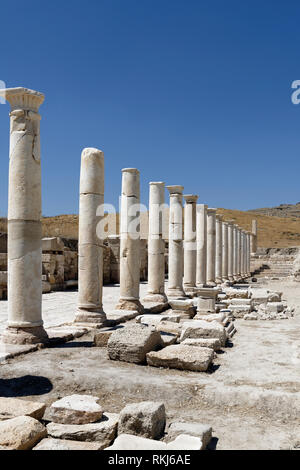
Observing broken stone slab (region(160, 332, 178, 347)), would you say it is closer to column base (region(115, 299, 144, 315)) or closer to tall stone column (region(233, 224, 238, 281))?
column base (region(115, 299, 144, 315))

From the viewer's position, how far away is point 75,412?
480 centimetres

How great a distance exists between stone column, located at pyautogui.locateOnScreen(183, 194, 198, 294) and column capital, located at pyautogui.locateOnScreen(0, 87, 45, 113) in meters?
10.8

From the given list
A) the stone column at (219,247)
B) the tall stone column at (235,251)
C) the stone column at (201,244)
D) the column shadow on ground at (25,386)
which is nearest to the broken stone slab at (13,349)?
the column shadow on ground at (25,386)

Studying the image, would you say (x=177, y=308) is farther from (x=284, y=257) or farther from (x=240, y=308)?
(x=284, y=257)

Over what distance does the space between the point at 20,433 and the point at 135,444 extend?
1.07 meters

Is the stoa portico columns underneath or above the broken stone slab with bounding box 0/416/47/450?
above

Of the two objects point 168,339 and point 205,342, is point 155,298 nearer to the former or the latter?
point 168,339

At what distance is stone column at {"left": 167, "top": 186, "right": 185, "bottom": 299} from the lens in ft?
53.6

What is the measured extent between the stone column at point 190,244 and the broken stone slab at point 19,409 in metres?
13.3

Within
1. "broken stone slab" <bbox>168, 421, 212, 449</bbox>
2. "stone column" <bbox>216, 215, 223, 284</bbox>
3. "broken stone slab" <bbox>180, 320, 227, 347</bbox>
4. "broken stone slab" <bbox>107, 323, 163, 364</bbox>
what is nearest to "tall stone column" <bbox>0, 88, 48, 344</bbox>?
"broken stone slab" <bbox>107, 323, 163, 364</bbox>

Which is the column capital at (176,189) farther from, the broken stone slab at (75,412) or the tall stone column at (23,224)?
the broken stone slab at (75,412)

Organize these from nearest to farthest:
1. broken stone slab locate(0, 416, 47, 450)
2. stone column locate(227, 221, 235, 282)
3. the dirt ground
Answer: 1. broken stone slab locate(0, 416, 47, 450)
2. the dirt ground
3. stone column locate(227, 221, 235, 282)

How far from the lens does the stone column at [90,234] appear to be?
9.88 meters

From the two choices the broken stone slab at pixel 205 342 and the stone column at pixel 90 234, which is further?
the stone column at pixel 90 234
